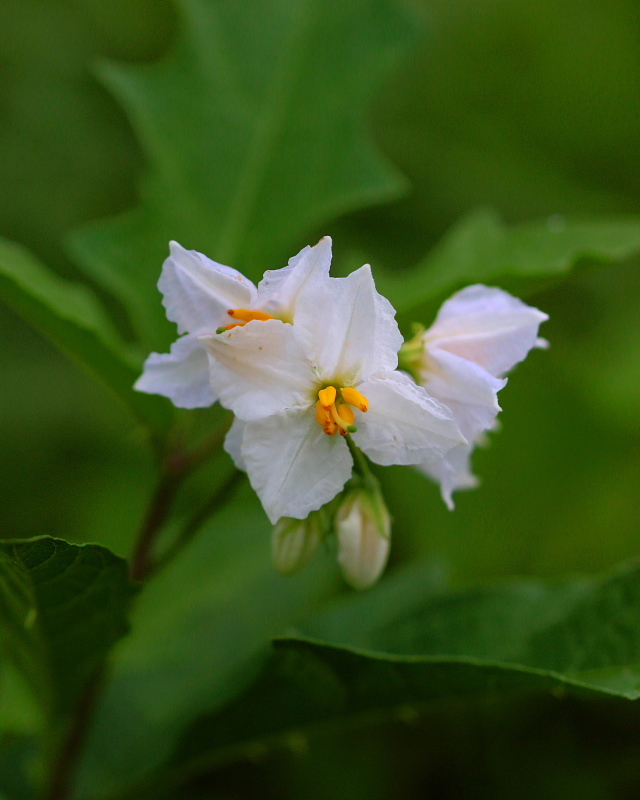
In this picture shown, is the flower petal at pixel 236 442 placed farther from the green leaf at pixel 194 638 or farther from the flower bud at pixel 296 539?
the green leaf at pixel 194 638

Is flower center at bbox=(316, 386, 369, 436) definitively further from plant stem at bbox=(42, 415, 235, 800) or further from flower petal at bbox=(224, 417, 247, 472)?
plant stem at bbox=(42, 415, 235, 800)

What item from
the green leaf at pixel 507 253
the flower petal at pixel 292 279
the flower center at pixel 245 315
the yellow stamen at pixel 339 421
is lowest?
the green leaf at pixel 507 253

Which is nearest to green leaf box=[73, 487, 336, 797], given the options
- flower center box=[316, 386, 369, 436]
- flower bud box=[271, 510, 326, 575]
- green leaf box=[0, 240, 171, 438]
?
flower bud box=[271, 510, 326, 575]

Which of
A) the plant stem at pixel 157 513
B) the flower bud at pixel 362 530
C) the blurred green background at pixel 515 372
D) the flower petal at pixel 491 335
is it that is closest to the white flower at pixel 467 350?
the flower petal at pixel 491 335

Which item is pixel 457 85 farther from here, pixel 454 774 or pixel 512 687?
pixel 512 687

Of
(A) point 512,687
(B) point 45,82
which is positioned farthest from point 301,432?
(B) point 45,82

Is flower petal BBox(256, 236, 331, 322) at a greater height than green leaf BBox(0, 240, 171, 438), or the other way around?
flower petal BBox(256, 236, 331, 322)
